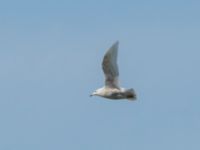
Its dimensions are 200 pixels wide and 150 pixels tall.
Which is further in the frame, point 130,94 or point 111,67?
point 111,67

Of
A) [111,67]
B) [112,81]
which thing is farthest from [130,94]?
[112,81]

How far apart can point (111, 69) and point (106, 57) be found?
0.76m

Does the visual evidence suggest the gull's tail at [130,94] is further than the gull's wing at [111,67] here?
No

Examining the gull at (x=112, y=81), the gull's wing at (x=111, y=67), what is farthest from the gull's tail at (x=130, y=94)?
the gull's wing at (x=111, y=67)

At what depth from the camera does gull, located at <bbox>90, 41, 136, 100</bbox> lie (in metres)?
54.2

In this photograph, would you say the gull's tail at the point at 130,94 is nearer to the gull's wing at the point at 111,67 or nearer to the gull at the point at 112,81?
the gull at the point at 112,81

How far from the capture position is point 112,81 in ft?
183

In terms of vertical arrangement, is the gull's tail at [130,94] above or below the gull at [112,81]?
below

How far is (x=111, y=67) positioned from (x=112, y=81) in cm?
94

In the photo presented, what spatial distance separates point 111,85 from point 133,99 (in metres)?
2.40

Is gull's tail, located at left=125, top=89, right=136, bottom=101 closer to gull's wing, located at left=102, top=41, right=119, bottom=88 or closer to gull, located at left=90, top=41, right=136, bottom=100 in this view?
gull, located at left=90, top=41, right=136, bottom=100

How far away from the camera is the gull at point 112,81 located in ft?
178

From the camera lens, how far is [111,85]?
184 feet

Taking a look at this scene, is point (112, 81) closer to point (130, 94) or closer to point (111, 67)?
point (111, 67)
